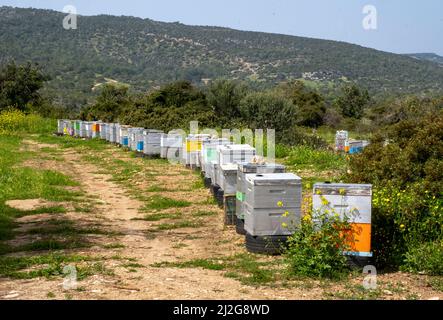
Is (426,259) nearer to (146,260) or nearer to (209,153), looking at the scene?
(146,260)

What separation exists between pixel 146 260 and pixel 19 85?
50.1 meters

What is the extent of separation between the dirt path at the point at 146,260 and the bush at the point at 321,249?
23.8 inches

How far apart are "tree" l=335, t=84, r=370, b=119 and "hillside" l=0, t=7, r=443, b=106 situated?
36288 mm

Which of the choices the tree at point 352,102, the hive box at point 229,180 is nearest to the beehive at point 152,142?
the hive box at point 229,180

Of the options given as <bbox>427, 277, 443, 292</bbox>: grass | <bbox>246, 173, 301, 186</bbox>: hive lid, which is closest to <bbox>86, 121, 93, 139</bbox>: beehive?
<bbox>246, 173, 301, 186</bbox>: hive lid

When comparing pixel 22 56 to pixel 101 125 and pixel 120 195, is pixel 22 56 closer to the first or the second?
pixel 101 125

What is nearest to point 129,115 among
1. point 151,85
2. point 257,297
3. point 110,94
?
point 110,94

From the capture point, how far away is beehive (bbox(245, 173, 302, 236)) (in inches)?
351

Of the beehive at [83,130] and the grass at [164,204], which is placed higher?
the beehive at [83,130]

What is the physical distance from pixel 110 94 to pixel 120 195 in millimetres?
50438

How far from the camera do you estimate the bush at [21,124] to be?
4091 centimetres

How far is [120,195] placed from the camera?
15.9 metres

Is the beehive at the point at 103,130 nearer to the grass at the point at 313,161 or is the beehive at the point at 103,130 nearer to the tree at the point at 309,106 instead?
the grass at the point at 313,161

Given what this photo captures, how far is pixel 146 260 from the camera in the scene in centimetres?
884
